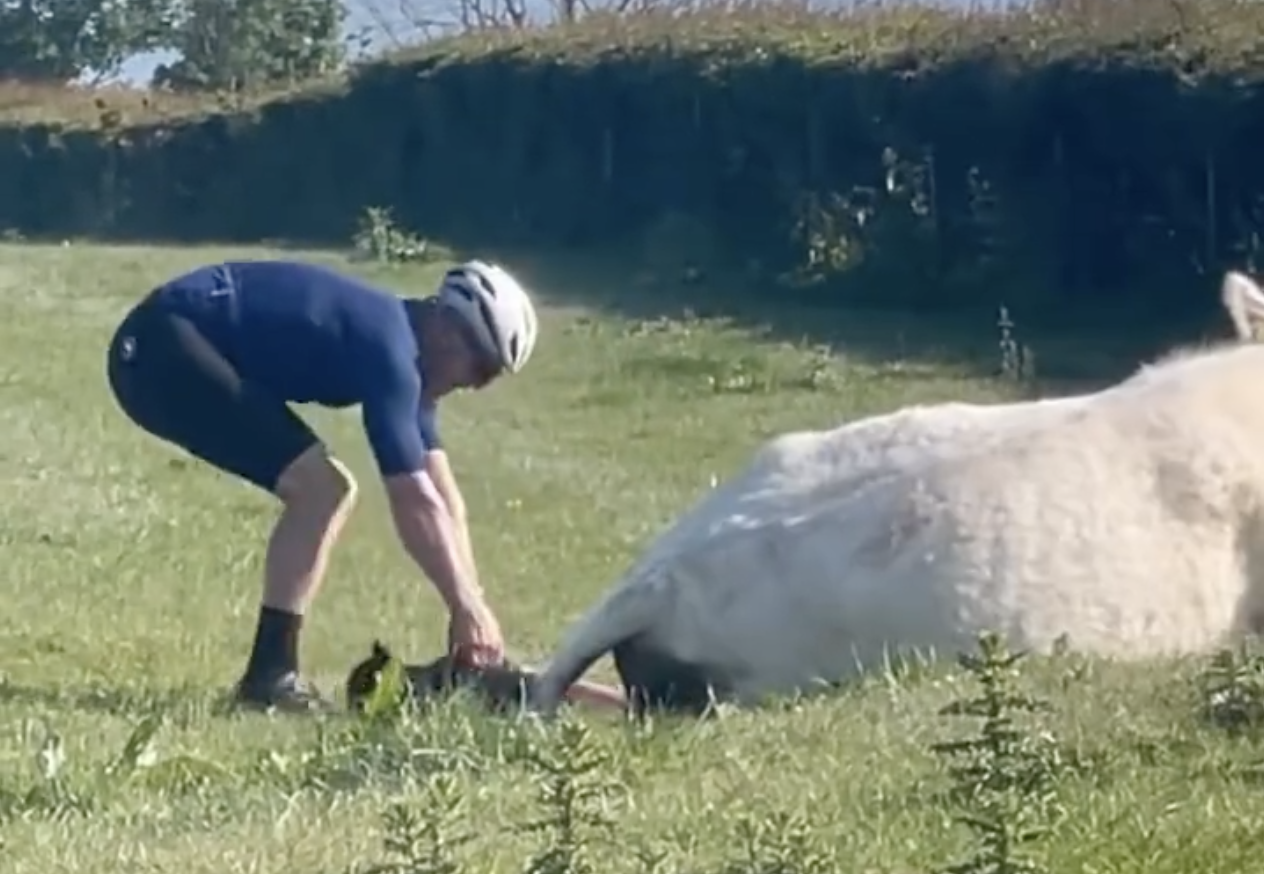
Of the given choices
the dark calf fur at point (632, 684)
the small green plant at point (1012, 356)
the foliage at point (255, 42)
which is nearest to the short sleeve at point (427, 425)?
the dark calf fur at point (632, 684)

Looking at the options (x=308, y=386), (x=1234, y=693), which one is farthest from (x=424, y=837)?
(x=308, y=386)

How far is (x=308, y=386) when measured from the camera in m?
8.45

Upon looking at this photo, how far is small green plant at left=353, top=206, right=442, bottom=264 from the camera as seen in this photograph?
3009 cm

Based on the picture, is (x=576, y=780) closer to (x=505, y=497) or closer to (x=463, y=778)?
(x=463, y=778)

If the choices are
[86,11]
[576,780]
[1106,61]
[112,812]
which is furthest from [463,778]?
[86,11]

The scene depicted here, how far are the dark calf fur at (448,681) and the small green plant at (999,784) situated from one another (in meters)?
2.85

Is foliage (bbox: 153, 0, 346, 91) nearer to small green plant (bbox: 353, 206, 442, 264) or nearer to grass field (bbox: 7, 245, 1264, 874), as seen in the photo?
small green plant (bbox: 353, 206, 442, 264)

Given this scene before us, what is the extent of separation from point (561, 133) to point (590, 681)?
2320 centimetres

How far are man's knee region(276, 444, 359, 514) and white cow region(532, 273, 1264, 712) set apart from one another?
4.17ft

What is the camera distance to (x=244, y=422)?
8.41m

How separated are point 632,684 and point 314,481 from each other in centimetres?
154

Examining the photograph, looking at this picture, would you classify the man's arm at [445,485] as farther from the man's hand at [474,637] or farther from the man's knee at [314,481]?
the man's hand at [474,637]

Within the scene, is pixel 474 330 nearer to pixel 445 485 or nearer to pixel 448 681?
pixel 445 485

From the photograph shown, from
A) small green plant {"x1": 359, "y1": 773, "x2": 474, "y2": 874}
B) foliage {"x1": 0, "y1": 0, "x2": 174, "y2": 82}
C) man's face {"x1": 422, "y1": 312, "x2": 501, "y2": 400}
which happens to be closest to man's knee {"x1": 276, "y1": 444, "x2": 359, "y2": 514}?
man's face {"x1": 422, "y1": 312, "x2": 501, "y2": 400}
